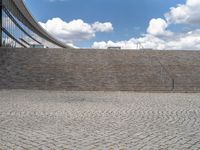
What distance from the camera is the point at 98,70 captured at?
1075 inches

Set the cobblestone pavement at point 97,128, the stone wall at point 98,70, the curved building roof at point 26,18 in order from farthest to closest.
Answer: the curved building roof at point 26,18 < the stone wall at point 98,70 < the cobblestone pavement at point 97,128

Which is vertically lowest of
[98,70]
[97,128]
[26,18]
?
[97,128]

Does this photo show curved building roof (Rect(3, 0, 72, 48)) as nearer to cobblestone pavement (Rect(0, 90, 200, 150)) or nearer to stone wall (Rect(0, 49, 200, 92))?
stone wall (Rect(0, 49, 200, 92))

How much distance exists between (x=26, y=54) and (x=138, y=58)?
9272mm

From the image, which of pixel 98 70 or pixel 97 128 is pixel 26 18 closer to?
pixel 98 70

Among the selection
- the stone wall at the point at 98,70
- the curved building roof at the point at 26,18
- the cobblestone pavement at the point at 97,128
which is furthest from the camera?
the curved building roof at the point at 26,18

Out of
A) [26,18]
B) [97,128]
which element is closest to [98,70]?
[97,128]

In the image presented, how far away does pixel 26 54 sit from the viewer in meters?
30.3

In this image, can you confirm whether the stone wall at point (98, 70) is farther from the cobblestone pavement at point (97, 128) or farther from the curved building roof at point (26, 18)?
the curved building roof at point (26, 18)

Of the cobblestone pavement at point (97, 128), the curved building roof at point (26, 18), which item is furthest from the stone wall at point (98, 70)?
the curved building roof at point (26, 18)

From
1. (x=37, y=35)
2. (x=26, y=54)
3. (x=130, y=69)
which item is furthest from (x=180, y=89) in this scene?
(x=37, y=35)

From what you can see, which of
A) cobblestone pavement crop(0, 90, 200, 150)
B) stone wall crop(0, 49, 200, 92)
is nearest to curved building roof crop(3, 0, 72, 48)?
stone wall crop(0, 49, 200, 92)

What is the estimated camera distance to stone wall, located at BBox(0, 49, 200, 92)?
2464 cm

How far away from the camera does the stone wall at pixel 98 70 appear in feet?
80.8
